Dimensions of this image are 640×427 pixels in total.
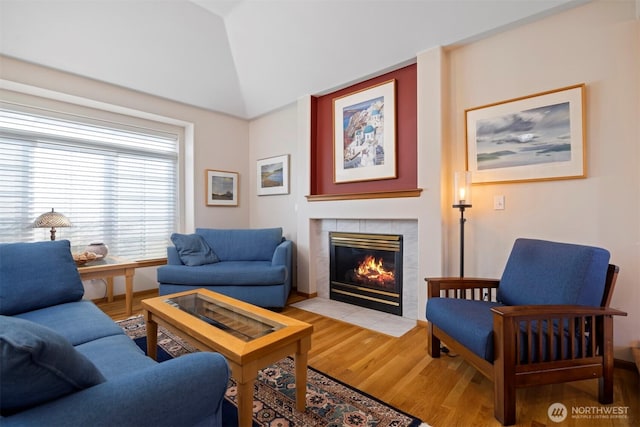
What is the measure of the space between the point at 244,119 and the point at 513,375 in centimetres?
454

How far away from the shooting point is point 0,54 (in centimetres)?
272

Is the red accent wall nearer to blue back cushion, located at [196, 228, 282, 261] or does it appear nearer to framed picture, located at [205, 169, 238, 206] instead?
blue back cushion, located at [196, 228, 282, 261]

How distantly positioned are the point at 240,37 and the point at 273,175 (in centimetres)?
178

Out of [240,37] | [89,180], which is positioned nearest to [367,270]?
[240,37]

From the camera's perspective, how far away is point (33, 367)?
0.70 metres

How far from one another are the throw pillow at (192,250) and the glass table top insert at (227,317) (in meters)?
1.23

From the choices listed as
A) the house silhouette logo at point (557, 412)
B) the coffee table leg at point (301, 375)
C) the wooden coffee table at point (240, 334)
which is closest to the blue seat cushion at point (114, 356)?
the wooden coffee table at point (240, 334)

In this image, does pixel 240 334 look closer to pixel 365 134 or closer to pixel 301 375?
pixel 301 375

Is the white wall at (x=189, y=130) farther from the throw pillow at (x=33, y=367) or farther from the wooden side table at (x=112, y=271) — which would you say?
the throw pillow at (x=33, y=367)

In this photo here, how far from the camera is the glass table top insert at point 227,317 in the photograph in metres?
1.62

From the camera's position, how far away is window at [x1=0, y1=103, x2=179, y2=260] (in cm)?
312

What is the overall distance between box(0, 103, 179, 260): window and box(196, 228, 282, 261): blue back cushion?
2.81ft

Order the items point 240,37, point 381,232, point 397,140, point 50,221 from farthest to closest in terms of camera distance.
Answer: point 240,37 → point 381,232 → point 397,140 → point 50,221

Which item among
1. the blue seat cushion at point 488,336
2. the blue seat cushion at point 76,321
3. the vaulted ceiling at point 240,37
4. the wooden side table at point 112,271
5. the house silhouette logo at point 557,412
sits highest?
the vaulted ceiling at point 240,37
